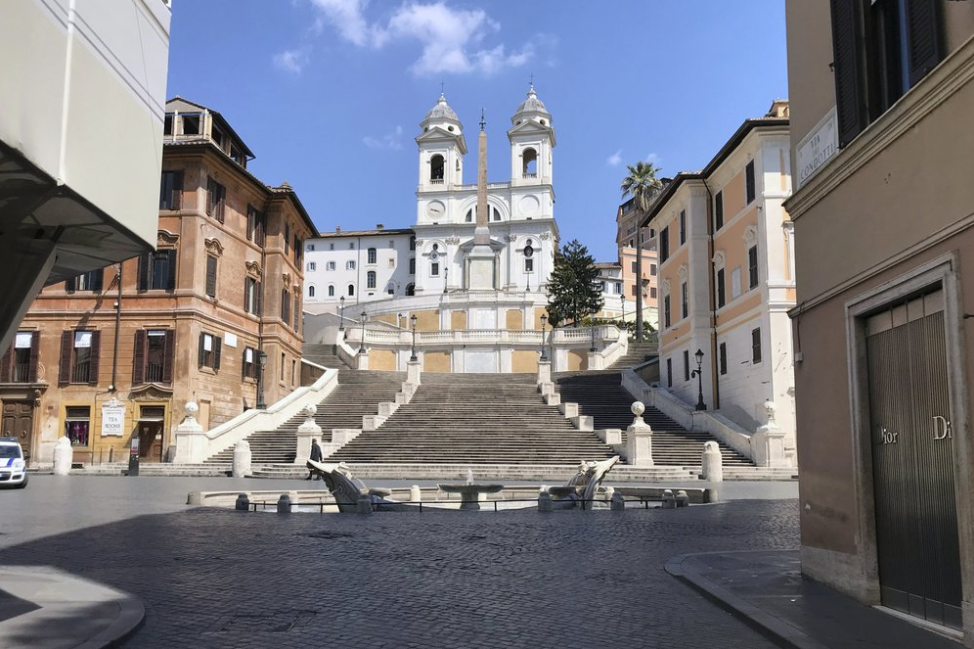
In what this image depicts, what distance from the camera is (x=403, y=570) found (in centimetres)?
1042

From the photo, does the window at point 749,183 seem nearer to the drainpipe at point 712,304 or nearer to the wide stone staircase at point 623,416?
the drainpipe at point 712,304

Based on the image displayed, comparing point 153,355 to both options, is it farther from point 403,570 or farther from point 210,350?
point 403,570

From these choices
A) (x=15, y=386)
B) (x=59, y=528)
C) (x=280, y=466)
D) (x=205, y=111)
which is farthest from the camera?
(x=205, y=111)

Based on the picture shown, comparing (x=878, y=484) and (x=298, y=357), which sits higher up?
(x=298, y=357)

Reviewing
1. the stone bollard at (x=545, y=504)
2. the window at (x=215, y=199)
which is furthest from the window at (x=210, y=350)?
the stone bollard at (x=545, y=504)

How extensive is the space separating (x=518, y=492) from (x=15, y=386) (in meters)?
25.6

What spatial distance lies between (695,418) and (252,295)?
70.6 feet

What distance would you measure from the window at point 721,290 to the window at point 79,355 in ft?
88.1

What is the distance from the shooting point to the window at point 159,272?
3812cm

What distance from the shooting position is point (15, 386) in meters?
37.3

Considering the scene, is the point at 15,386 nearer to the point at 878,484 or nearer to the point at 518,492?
the point at 518,492

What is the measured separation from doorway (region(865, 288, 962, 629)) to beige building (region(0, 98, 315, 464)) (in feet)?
107

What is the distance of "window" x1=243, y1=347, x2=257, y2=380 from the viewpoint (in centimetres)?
4166

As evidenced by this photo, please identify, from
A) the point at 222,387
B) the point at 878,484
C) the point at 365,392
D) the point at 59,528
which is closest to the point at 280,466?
the point at 222,387
